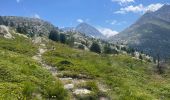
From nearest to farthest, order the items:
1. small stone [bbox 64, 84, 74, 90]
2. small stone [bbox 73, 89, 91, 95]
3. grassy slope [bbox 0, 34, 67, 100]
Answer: grassy slope [bbox 0, 34, 67, 100], small stone [bbox 73, 89, 91, 95], small stone [bbox 64, 84, 74, 90]

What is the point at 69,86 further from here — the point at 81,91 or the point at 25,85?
the point at 25,85

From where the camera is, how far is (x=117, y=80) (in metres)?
46.0

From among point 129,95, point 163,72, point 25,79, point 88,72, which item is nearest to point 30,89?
point 25,79

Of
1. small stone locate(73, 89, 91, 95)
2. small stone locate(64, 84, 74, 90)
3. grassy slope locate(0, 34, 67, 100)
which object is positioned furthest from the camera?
small stone locate(64, 84, 74, 90)

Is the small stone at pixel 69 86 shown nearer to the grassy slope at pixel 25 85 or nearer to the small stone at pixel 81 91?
the small stone at pixel 81 91

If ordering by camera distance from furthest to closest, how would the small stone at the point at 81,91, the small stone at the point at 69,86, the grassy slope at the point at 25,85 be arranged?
the small stone at the point at 69,86, the small stone at the point at 81,91, the grassy slope at the point at 25,85

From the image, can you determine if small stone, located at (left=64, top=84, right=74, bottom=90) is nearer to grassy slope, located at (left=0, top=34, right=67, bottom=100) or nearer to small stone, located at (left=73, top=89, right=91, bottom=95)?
small stone, located at (left=73, top=89, right=91, bottom=95)

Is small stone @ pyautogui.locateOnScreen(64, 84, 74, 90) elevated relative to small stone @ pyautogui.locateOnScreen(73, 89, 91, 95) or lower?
elevated

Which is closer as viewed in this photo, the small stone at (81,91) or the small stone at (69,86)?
the small stone at (81,91)

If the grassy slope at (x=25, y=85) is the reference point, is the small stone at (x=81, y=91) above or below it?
below

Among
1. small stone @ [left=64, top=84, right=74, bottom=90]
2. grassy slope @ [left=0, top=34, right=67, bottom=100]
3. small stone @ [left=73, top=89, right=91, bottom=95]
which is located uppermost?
grassy slope @ [left=0, top=34, right=67, bottom=100]

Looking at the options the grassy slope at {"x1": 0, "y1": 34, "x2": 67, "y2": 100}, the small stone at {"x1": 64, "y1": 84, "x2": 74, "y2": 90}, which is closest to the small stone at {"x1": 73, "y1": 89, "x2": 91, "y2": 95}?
the small stone at {"x1": 64, "y1": 84, "x2": 74, "y2": 90}

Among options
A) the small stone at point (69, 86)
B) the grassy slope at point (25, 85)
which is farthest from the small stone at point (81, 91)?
the grassy slope at point (25, 85)

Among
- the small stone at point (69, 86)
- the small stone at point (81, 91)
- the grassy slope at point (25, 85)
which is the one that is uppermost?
the grassy slope at point (25, 85)
